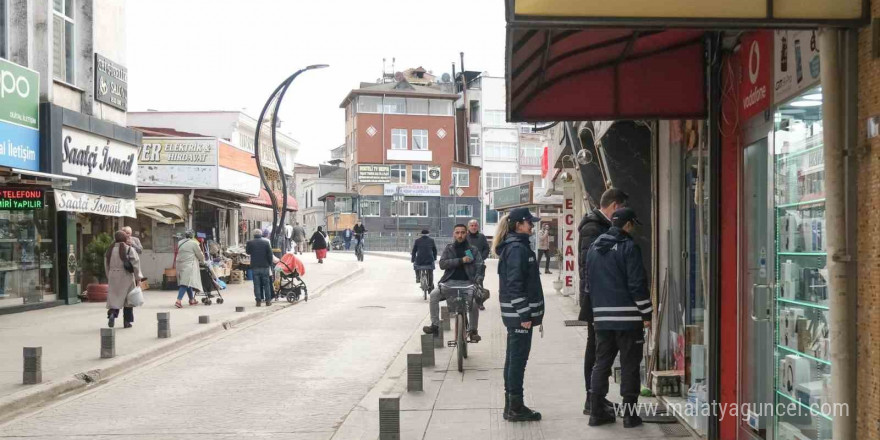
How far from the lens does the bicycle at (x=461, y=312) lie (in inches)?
421

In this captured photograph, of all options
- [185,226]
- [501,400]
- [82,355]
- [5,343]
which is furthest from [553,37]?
[185,226]

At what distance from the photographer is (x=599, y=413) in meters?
7.22

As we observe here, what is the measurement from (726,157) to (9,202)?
1493 centimetres

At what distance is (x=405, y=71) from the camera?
86.7m

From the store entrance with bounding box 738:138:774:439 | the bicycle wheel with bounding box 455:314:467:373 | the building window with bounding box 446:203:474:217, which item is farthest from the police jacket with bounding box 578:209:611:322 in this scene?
the building window with bounding box 446:203:474:217

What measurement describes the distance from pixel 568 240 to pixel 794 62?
14.5 meters

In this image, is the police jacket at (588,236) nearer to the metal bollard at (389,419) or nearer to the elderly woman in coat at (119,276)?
the metal bollard at (389,419)

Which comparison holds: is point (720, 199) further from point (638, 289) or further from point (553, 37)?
point (553, 37)

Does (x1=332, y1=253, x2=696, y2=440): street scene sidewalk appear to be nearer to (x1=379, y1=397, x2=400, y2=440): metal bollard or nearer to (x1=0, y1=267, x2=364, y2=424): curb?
(x1=379, y1=397, x2=400, y2=440): metal bollard

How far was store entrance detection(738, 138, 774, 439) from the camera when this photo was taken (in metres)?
5.62

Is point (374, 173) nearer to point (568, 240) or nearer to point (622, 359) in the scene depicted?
point (568, 240)

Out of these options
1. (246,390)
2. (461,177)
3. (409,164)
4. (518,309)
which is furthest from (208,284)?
(461,177)

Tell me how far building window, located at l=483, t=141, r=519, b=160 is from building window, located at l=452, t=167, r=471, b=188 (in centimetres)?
287

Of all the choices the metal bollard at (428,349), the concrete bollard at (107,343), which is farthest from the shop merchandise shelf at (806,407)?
the concrete bollard at (107,343)
